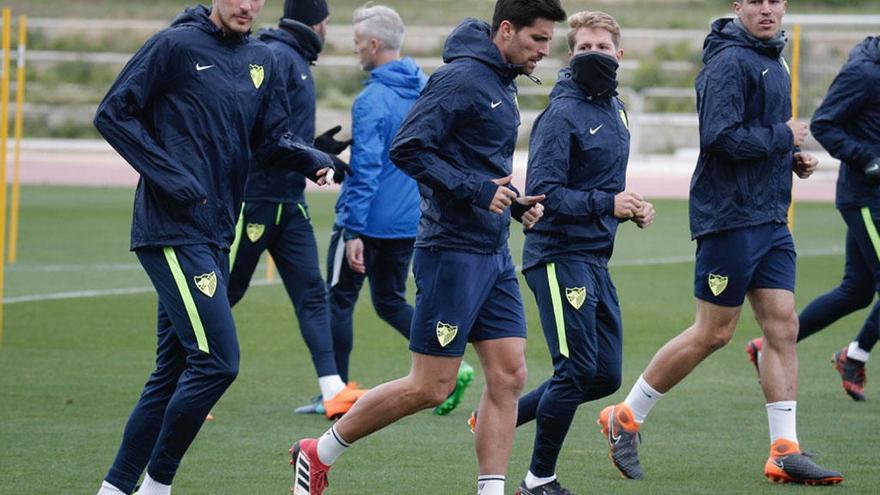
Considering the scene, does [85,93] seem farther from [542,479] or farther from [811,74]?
[542,479]

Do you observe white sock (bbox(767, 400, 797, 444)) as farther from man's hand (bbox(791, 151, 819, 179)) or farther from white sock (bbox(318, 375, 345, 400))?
white sock (bbox(318, 375, 345, 400))

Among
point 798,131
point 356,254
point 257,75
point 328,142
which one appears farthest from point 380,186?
point 257,75

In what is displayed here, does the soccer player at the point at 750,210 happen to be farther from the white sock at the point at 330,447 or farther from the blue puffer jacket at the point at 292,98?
the blue puffer jacket at the point at 292,98

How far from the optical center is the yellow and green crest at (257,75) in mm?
6121

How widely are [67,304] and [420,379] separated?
25.1 ft

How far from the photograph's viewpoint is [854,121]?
8.42 m

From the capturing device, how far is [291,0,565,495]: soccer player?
5.97m

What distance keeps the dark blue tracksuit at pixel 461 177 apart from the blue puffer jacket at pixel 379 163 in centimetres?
257

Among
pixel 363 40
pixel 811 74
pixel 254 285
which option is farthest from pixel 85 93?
pixel 363 40

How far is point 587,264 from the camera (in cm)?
664

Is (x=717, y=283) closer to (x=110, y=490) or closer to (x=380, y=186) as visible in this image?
(x=380, y=186)

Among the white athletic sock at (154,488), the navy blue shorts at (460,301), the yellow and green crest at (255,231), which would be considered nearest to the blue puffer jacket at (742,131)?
the navy blue shorts at (460,301)

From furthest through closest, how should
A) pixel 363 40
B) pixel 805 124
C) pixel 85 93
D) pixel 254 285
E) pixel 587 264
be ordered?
pixel 85 93
pixel 254 285
pixel 363 40
pixel 805 124
pixel 587 264

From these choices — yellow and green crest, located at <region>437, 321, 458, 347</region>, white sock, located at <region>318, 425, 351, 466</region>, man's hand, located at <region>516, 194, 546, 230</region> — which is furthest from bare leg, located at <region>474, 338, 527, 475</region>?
white sock, located at <region>318, 425, 351, 466</region>
